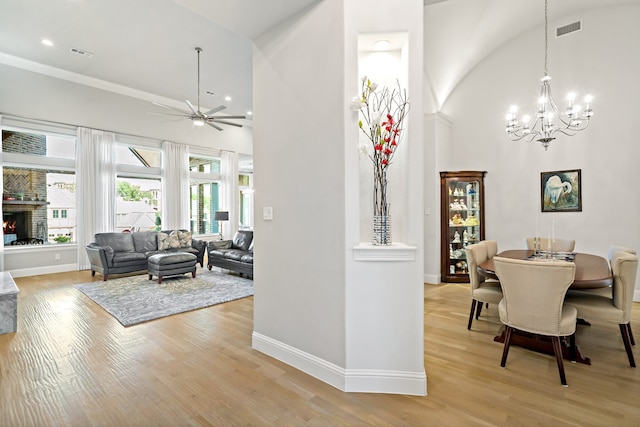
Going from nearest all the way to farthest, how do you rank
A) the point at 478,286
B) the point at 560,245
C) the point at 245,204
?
the point at 478,286
the point at 560,245
the point at 245,204

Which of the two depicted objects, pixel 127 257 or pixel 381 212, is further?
pixel 127 257

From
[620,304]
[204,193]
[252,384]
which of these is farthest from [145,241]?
[620,304]

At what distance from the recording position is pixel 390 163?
2.39 metres

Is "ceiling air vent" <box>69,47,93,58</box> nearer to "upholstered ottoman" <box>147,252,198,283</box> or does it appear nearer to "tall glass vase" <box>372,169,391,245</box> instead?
"upholstered ottoman" <box>147,252,198,283</box>

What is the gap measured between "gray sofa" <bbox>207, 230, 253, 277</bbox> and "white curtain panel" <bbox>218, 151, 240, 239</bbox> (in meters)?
2.89

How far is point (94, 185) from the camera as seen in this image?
6879mm

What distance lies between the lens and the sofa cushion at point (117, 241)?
615 centimetres

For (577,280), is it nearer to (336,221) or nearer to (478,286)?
(478,286)

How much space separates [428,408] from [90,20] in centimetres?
642

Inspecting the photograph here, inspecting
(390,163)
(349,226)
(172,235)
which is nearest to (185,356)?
(349,226)

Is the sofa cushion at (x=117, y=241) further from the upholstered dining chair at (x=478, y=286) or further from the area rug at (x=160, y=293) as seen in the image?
the upholstered dining chair at (x=478, y=286)

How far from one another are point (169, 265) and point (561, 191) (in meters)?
6.82

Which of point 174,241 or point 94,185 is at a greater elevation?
point 94,185

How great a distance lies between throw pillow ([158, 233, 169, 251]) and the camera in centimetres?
671
